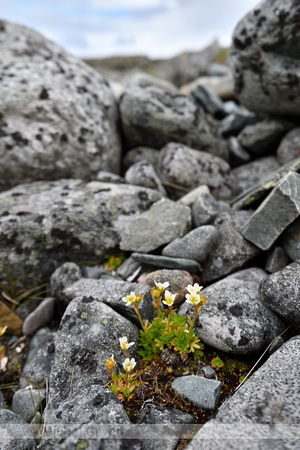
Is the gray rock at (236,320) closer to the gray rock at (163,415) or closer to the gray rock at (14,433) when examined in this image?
the gray rock at (163,415)

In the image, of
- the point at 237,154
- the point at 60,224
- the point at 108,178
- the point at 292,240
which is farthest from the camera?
the point at 237,154

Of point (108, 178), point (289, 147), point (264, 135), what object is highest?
point (264, 135)

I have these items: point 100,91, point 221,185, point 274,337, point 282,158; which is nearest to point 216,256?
point 274,337

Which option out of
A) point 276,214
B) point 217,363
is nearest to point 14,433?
point 217,363

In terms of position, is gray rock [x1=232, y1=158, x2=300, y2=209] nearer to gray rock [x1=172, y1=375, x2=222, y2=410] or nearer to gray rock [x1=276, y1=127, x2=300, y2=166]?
gray rock [x1=276, y1=127, x2=300, y2=166]

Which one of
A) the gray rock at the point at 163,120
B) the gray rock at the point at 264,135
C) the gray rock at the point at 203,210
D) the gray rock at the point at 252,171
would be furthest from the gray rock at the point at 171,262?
the gray rock at the point at 264,135

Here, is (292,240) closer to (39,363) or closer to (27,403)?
(39,363)
